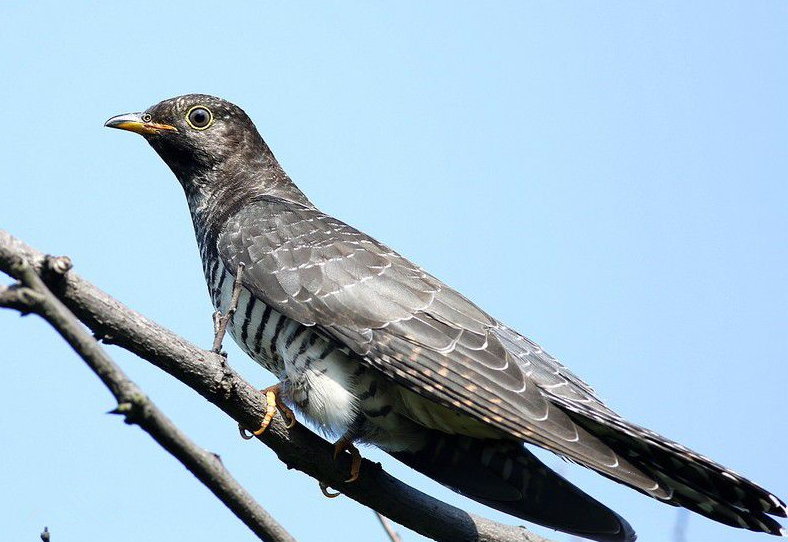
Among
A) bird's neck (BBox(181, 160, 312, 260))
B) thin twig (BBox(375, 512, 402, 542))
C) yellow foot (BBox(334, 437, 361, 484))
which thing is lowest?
thin twig (BBox(375, 512, 402, 542))

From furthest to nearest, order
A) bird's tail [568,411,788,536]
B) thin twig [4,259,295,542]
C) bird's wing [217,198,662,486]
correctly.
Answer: bird's wing [217,198,662,486] < bird's tail [568,411,788,536] < thin twig [4,259,295,542]

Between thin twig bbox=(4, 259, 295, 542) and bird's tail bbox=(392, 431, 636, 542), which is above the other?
bird's tail bbox=(392, 431, 636, 542)

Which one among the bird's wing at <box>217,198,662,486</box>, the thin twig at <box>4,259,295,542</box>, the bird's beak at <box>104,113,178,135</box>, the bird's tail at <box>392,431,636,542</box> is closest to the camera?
the thin twig at <box>4,259,295,542</box>

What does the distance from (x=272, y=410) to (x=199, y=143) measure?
2.67 m

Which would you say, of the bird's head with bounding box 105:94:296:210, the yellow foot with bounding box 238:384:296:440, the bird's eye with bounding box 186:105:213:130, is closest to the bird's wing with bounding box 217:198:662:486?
the yellow foot with bounding box 238:384:296:440

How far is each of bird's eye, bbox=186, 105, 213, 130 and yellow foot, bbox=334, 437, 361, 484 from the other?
2.63 m

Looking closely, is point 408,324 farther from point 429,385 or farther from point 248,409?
point 248,409

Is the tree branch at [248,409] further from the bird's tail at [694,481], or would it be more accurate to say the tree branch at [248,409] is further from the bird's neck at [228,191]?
the bird's neck at [228,191]

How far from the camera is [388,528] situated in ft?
12.6

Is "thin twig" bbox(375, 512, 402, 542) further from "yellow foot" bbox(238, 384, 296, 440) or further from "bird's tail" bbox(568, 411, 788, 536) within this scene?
"bird's tail" bbox(568, 411, 788, 536)

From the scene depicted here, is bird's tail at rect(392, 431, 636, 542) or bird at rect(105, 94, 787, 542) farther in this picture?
bird's tail at rect(392, 431, 636, 542)

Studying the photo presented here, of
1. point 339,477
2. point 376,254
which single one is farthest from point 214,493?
point 376,254

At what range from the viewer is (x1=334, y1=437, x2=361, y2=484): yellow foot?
13.3 ft

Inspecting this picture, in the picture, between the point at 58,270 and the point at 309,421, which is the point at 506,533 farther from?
the point at 58,270
